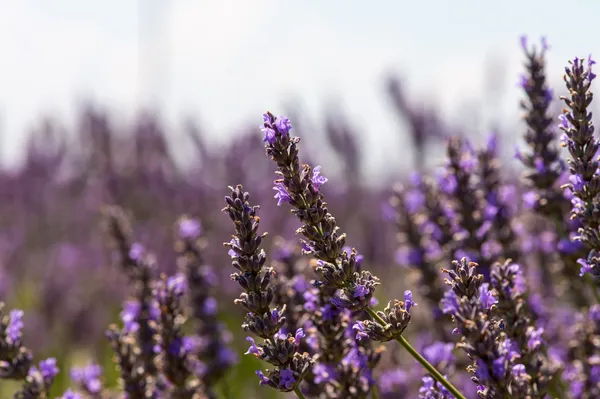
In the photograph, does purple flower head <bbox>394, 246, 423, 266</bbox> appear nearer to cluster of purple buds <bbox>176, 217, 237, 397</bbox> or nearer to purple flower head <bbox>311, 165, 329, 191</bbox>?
cluster of purple buds <bbox>176, 217, 237, 397</bbox>

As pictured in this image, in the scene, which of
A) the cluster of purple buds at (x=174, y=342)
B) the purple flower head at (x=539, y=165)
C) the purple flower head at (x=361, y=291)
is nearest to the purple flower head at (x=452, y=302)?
the purple flower head at (x=361, y=291)

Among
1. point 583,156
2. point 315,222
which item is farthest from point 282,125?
point 583,156

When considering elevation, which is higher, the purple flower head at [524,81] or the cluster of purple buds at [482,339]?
the purple flower head at [524,81]

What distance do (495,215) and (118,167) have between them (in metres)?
9.52

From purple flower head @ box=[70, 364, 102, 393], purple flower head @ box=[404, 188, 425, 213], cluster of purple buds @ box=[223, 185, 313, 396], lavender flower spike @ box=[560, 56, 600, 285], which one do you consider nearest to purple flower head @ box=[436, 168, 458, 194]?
purple flower head @ box=[404, 188, 425, 213]

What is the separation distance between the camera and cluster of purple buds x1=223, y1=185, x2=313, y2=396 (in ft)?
7.32

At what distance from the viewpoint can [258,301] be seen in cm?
227

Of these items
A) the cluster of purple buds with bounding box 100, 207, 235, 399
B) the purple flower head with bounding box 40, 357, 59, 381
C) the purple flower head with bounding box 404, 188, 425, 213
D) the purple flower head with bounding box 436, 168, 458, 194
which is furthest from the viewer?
the purple flower head with bounding box 404, 188, 425, 213

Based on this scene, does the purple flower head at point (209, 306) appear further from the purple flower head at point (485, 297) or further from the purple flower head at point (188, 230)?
the purple flower head at point (485, 297)

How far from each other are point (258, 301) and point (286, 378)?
0.26 meters

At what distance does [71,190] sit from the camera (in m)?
12.6

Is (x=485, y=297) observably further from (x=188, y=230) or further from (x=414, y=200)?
(x=188, y=230)

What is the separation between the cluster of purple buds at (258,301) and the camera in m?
2.23

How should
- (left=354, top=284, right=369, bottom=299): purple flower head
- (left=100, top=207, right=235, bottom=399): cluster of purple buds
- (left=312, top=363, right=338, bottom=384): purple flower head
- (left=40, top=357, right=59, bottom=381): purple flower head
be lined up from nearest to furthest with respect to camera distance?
1. (left=354, top=284, right=369, bottom=299): purple flower head
2. (left=312, top=363, right=338, bottom=384): purple flower head
3. (left=40, top=357, right=59, bottom=381): purple flower head
4. (left=100, top=207, right=235, bottom=399): cluster of purple buds
